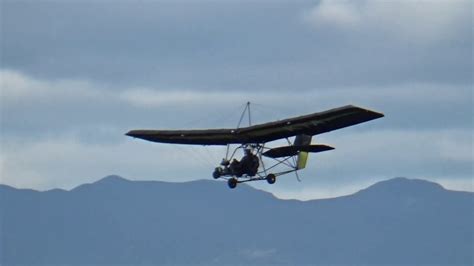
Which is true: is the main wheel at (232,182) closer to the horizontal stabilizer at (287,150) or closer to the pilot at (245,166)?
the pilot at (245,166)

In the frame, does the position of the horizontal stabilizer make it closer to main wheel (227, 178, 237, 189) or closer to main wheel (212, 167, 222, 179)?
main wheel (212, 167, 222, 179)

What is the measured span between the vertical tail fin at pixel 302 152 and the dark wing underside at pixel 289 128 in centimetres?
106

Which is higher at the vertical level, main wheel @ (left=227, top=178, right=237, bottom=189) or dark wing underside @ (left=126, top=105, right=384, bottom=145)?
dark wing underside @ (left=126, top=105, right=384, bottom=145)

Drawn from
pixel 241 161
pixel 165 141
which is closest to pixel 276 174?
pixel 241 161

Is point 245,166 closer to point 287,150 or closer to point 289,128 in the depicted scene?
point 287,150

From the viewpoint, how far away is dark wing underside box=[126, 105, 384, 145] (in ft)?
323

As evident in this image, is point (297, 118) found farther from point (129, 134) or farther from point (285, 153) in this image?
point (129, 134)

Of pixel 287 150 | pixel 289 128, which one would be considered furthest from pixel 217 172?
pixel 289 128

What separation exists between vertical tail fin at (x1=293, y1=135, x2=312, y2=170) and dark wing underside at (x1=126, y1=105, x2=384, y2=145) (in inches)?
41.6

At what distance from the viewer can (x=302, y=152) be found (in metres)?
107

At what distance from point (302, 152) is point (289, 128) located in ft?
18.1

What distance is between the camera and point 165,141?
109750 millimetres

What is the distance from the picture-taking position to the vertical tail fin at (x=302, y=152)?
103444 millimetres

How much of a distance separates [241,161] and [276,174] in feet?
8.49
